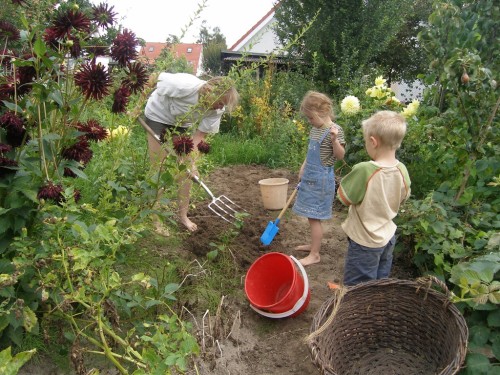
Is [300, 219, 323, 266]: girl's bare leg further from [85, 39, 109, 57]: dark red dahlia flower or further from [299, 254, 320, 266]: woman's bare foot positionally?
[85, 39, 109, 57]: dark red dahlia flower

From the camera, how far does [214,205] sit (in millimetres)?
4168

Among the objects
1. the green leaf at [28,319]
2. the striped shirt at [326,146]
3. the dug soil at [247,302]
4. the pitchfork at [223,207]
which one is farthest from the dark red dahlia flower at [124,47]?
the pitchfork at [223,207]

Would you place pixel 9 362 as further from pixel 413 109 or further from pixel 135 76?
pixel 413 109

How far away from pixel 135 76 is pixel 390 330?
1897mm

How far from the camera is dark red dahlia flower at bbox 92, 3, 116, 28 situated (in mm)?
1634

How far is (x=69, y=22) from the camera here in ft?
4.99

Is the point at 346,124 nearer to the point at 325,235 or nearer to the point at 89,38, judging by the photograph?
the point at 325,235

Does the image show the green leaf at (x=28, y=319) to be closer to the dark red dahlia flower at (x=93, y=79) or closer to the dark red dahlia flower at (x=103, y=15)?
the dark red dahlia flower at (x=93, y=79)

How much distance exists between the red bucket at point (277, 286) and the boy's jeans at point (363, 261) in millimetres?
268

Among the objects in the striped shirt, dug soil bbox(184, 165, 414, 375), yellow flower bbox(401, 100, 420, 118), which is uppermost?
yellow flower bbox(401, 100, 420, 118)

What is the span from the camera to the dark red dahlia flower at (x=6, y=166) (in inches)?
62.2

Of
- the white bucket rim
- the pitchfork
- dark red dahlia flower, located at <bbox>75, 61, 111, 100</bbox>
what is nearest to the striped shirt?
the white bucket rim

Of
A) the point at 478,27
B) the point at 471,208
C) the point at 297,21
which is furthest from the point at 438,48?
the point at 297,21

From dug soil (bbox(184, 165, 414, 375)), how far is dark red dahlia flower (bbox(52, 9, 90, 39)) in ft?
4.11
